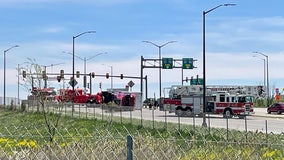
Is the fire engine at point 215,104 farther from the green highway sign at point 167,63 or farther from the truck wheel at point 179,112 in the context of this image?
the green highway sign at point 167,63

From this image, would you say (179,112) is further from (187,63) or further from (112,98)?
(112,98)

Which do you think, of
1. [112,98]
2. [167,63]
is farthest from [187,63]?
[112,98]

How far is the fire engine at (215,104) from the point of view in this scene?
1895 inches

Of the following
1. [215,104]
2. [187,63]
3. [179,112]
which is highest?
[187,63]

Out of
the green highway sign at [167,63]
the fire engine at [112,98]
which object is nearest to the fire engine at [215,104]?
the fire engine at [112,98]

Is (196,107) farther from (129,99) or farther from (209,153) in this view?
(209,153)

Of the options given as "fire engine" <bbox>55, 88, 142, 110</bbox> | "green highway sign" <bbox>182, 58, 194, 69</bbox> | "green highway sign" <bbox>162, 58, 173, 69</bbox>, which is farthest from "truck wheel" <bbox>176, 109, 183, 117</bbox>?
"green highway sign" <bbox>162, 58, 173, 69</bbox>

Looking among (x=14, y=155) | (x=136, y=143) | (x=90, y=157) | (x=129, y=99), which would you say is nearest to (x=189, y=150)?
(x=136, y=143)

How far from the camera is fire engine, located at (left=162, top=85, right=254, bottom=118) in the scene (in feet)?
158

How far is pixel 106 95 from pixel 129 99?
5.86 meters

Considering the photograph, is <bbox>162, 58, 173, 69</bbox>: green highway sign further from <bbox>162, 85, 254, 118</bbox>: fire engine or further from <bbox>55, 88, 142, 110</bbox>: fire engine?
<bbox>162, 85, 254, 118</bbox>: fire engine

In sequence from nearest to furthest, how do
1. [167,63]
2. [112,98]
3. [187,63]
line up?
[187,63]
[167,63]
[112,98]

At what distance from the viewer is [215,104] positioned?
4934cm

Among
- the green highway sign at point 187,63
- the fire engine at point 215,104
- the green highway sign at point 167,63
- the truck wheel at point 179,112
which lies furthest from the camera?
the green highway sign at point 167,63
